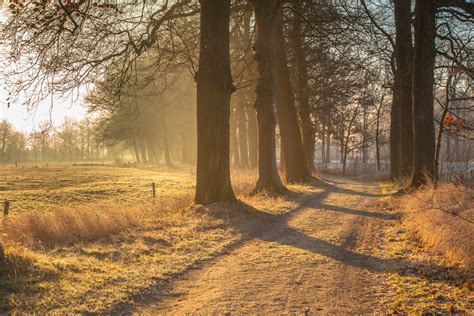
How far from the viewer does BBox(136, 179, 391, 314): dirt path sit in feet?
15.1

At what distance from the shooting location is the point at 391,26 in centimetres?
1781

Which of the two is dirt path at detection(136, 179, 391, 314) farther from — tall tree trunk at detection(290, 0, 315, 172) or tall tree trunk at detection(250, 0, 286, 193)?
tall tree trunk at detection(290, 0, 315, 172)

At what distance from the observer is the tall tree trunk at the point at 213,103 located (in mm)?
10445

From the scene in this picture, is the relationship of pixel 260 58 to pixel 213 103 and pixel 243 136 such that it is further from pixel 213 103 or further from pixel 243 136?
pixel 243 136

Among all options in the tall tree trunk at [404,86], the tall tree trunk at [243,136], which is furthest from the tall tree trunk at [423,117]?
the tall tree trunk at [243,136]

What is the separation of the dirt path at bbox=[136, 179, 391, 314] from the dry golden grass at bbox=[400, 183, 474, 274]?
85cm

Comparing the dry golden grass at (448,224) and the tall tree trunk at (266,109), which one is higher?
the tall tree trunk at (266,109)

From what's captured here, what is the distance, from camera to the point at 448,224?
256 inches

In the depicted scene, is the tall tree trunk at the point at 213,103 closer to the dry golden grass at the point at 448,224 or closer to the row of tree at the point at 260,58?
the row of tree at the point at 260,58

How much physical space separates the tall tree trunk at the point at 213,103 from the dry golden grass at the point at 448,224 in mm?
4787

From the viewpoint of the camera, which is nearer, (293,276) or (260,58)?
(293,276)

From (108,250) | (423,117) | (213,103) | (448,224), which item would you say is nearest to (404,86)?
(423,117)

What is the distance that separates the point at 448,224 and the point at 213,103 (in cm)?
624

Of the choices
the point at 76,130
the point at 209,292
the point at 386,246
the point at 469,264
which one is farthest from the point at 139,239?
the point at 76,130
